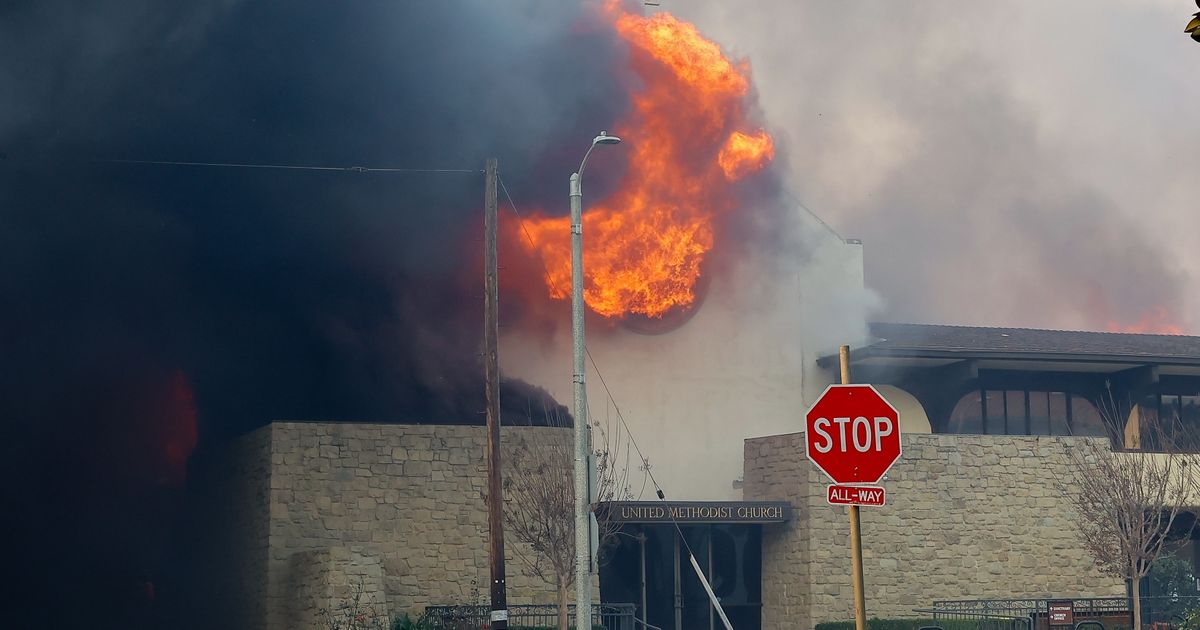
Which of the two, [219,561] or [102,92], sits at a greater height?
[102,92]

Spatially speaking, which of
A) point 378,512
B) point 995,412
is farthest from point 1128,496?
point 378,512

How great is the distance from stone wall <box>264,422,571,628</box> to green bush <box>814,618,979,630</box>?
20.5ft

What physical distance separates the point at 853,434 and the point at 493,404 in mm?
14139

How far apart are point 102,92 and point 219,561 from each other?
41.9 feet

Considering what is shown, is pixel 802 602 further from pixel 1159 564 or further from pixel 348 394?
pixel 348 394

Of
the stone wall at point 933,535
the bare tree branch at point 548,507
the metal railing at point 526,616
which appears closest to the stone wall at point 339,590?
the metal railing at point 526,616

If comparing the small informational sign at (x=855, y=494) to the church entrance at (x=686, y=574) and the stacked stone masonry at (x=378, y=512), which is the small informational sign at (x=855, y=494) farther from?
the church entrance at (x=686, y=574)

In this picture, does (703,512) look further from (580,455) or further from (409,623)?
(580,455)

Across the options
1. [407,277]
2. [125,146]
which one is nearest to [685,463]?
[407,277]

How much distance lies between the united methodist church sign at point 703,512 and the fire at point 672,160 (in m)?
6.00

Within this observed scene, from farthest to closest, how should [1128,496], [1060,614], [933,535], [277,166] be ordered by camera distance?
[277,166], [933,535], [1128,496], [1060,614]

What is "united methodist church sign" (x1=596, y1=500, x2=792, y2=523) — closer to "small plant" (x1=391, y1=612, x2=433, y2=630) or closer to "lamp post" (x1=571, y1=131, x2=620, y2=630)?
"small plant" (x1=391, y1=612, x2=433, y2=630)

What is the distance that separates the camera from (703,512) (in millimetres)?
31391

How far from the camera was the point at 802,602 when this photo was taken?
31.2 meters
